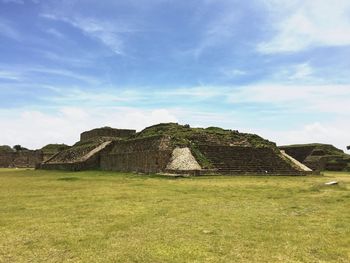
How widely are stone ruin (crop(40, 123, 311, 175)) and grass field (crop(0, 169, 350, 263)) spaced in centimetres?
1477

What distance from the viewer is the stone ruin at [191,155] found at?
→ 31.1 m

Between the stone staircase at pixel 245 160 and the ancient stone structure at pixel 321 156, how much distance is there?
53.4ft

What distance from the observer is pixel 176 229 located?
30.4 feet

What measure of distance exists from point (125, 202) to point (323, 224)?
664cm

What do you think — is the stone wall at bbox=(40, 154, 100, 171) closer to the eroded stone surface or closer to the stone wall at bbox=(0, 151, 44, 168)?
the eroded stone surface

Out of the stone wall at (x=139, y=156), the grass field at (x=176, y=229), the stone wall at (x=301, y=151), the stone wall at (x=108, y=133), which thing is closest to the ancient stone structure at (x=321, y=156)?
the stone wall at (x=301, y=151)

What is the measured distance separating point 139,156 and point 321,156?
26.2 metres

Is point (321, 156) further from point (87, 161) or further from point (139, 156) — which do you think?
point (87, 161)

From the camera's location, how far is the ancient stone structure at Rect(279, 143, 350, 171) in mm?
48500

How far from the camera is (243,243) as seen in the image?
314 inches

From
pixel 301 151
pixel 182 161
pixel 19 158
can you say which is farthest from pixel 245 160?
pixel 19 158

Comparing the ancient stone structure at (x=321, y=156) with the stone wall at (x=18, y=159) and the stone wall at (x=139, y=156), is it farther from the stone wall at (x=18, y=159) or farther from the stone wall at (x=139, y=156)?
the stone wall at (x=18, y=159)

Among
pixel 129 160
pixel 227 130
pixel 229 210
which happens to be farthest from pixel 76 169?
pixel 229 210

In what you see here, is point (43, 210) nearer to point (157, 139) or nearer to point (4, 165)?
point (157, 139)
